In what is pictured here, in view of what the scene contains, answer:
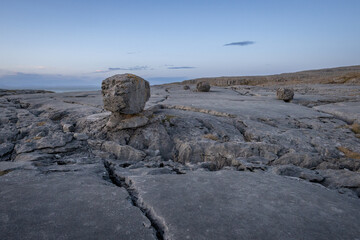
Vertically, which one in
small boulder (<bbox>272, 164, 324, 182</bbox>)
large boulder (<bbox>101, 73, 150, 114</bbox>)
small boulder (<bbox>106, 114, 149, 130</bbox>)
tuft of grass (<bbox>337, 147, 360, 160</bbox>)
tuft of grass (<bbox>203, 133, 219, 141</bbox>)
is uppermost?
large boulder (<bbox>101, 73, 150, 114</bbox>)

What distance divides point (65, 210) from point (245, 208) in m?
2.29

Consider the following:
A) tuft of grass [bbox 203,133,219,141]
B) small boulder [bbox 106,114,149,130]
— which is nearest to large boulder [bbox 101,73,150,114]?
small boulder [bbox 106,114,149,130]

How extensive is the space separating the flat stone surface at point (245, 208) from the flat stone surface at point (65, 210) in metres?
0.36

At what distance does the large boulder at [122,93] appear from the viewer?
687 cm

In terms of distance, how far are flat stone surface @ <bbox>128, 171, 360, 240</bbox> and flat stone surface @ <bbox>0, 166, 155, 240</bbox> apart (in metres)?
0.36

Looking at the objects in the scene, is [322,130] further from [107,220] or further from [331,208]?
[107,220]

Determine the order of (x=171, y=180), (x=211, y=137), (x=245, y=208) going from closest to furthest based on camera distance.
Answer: (x=245, y=208) → (x=171, y=180) → (x=211, y=137)

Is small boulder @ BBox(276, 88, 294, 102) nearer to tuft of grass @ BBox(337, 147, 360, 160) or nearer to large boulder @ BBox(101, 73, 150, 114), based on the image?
tuft of grass @ BBox(337, 147, 360, 160)

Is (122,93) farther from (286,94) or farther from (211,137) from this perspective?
(286,94)

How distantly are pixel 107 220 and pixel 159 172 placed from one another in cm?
203

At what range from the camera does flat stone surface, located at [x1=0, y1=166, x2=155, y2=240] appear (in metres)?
2.33

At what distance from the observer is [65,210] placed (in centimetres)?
274

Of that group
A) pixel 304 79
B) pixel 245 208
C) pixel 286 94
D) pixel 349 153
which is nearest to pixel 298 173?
pixel 245 208

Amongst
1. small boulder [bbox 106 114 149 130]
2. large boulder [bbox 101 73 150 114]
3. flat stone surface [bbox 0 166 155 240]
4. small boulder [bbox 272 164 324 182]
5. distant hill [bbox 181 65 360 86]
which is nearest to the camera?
flat stone surface [bbox 0 166 155 240]
